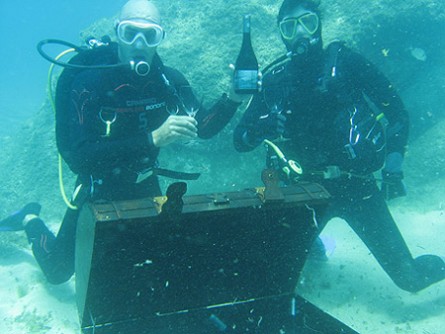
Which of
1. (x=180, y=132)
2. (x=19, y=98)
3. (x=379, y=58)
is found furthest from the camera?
(x=19, y=98)

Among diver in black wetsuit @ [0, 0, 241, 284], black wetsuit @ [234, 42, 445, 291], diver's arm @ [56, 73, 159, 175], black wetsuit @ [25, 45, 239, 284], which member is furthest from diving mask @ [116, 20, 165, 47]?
black wetsuit @ [234, 42, 445, 291]

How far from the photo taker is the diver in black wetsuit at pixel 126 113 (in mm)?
2943

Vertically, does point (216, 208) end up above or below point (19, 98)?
above

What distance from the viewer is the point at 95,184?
11.2 ft

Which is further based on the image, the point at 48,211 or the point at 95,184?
the point at 48,211

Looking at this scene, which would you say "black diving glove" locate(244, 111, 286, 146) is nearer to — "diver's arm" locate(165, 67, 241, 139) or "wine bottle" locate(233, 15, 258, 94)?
"diver's arm" locate(165, 67, 241, 139)

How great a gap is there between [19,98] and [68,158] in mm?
31358

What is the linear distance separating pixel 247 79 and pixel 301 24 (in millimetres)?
1341

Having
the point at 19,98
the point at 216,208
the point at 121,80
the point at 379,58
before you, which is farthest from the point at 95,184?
the point at 19,98

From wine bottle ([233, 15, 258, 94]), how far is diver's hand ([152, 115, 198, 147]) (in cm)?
56

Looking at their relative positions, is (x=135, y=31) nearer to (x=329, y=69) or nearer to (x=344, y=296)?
(x=329, y=69)

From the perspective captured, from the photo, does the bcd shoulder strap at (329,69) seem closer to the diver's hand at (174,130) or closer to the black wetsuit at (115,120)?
the black wetsuit at (115,120)

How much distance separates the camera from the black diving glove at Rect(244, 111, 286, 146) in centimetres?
376

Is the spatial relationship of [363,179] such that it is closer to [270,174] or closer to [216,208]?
[270,174]
